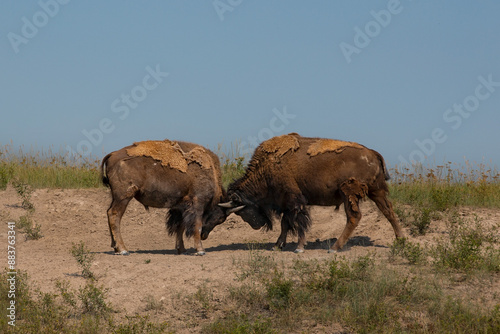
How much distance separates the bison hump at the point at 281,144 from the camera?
1055cm

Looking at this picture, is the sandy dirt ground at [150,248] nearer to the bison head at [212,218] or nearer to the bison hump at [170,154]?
the bison head at [212,218]

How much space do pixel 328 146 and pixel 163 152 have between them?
2.87 metres

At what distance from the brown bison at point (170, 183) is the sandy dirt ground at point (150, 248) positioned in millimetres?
570

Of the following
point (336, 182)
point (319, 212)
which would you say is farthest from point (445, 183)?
point (336, 182)

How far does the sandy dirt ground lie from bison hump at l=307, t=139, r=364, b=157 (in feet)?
5.66

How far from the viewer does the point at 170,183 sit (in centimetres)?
1015

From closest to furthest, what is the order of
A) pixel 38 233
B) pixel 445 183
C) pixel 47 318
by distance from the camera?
pixel 47 318, pixel 38 233, pixel 445 183

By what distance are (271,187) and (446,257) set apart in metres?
3.39

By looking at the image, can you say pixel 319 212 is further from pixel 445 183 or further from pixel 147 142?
pixel 147 142

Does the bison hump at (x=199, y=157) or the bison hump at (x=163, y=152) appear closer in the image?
the bison hump at (x=163, y=152)

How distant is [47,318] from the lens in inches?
282

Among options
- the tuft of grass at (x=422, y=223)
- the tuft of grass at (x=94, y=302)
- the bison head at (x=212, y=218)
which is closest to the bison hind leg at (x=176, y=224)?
the bison head at (x=212, y=218)

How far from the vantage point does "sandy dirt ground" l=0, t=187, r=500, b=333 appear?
305 inches

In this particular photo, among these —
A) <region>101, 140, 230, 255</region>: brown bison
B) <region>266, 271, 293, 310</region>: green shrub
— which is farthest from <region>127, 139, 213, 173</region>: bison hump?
<region>266, 271, 293, 310</region>: green shrub
